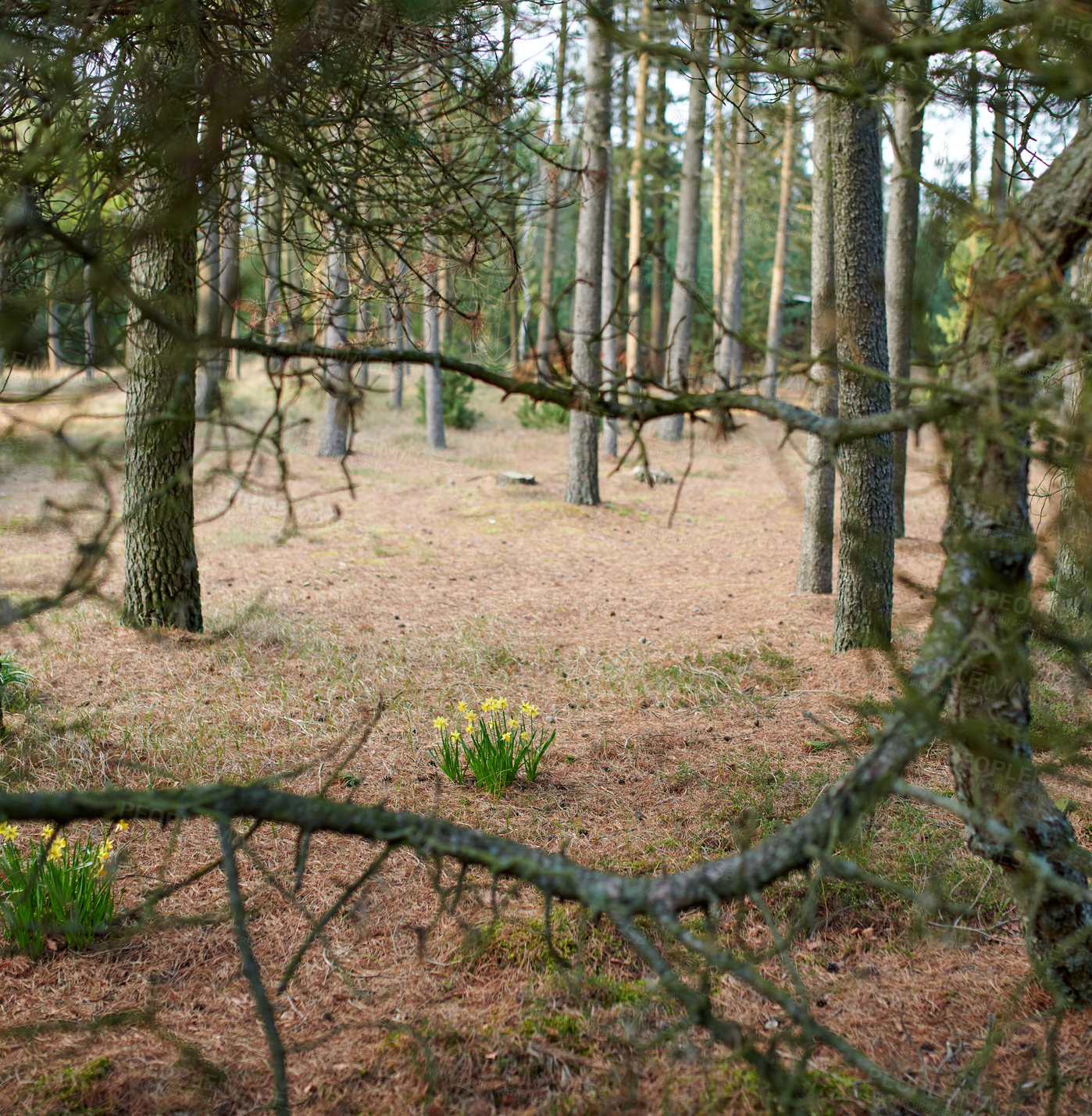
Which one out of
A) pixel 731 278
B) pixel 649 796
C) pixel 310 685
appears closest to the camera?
pixel 649 796

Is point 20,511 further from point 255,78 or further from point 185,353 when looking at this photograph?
point 185,353

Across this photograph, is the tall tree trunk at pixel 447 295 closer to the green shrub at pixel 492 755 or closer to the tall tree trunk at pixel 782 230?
the green shrub at pixel 492 755

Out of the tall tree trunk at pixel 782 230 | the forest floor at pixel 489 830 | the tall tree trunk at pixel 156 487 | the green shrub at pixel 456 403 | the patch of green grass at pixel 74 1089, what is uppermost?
the tall tree trunk at pixel 782 230

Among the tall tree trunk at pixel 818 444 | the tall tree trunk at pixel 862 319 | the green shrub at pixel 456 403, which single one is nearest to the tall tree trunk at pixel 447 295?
the tall tree trunk at pixel 862 319

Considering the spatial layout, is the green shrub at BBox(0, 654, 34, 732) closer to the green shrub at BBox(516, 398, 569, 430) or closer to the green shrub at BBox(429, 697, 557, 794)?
the green shrub at BBox(429, 697, 557, 794)

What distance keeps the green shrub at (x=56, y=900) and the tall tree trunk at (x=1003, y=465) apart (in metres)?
2.78

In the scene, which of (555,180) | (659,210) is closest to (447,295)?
(555,180)

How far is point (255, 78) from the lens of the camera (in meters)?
3.73

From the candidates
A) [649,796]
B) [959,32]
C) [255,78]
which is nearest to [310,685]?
[649,796]

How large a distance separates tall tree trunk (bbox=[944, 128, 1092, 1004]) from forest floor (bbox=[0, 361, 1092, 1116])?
16cm

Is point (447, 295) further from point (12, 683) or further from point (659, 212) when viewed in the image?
point (659, 212)

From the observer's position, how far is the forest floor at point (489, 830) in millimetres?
2568

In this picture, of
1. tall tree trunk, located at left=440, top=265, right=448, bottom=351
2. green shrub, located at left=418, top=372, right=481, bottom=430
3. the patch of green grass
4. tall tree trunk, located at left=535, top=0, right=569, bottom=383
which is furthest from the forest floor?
green shrub, located at left=418, top=372, right=481, bottom=430

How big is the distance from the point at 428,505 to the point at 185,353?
992cm
